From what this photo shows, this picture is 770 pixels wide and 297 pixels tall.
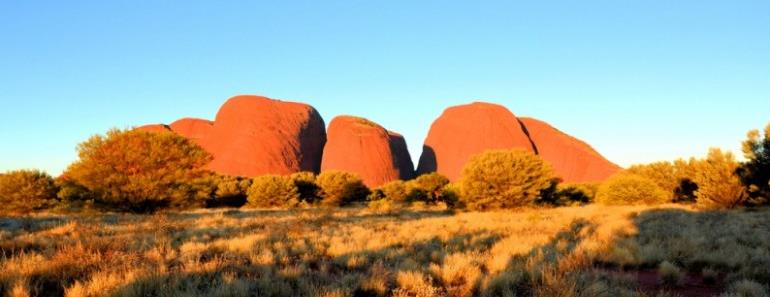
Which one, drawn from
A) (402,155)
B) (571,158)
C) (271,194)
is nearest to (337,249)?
(271,194)

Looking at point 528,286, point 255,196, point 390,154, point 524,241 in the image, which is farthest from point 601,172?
Result: point 528,286

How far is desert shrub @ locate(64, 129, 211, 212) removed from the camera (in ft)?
67.9

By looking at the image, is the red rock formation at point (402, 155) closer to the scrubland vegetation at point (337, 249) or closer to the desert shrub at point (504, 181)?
the desert shrub at point (504, 181)

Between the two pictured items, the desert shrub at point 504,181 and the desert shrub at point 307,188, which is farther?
the desert shrub at point 307,188

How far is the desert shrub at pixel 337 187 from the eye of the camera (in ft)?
156

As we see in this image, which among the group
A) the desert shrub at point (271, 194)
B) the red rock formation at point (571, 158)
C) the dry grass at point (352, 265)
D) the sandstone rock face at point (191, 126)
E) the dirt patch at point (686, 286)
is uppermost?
the sandstone rock face at point (191, 126)

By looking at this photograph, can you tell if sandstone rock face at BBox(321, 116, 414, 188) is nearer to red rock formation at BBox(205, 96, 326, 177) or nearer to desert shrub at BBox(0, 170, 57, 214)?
red rock formation at BBox(205, 96, 326, 177)

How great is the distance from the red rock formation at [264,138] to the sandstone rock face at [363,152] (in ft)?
11.9

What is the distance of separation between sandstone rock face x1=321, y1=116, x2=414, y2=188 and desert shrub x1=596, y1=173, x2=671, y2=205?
158 ft

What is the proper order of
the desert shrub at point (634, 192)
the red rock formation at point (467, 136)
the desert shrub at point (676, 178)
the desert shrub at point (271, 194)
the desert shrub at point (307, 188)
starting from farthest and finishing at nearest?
1. the red rock formation at point (467, 136)
2. the desert shrub at point (307, 188)
3. the desert shrub at point (271, 194)
4. the desert shrub at point (676, 178)
5. the desert shrub at point (634, 192)

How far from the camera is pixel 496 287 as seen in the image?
235 inches

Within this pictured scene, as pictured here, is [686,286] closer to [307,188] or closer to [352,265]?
[352,265]

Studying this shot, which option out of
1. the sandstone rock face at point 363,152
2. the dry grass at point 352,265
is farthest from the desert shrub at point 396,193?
the dry grass at point 352,265

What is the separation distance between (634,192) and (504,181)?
1218cm
